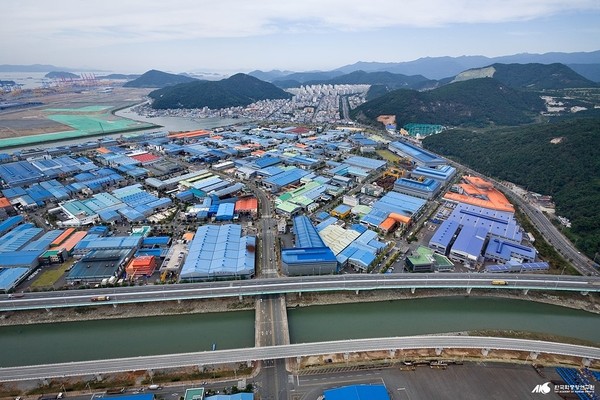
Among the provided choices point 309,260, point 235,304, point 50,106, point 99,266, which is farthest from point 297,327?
point 50,106

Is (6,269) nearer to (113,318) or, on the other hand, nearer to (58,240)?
(58,240)

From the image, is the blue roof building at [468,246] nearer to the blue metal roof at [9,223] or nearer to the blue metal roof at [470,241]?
the blue metal roof at [470,241]

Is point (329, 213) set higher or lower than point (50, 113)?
lower

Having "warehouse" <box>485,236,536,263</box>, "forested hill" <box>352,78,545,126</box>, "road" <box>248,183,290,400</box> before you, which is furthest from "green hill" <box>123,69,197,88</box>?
"warehouse" <box>485,236,536,263</box>

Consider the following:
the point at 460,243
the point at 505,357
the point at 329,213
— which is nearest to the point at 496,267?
the point at 460,243

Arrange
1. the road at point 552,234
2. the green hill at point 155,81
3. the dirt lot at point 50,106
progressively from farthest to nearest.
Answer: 1. the green hill at point 155,81
2. the dirt lot at point 50,106
3. the road at point 552,234

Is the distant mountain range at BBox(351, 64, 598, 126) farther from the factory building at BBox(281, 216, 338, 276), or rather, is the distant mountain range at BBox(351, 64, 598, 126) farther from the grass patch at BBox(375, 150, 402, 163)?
the factory building at BBox(281, 216, 338, 276)

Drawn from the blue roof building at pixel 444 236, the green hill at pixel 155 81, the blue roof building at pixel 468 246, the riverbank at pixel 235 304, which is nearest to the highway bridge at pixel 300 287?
the riverbank at pixel 235 304

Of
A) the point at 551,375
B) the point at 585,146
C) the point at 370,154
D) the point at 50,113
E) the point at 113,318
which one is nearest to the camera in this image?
the point at 551,375
